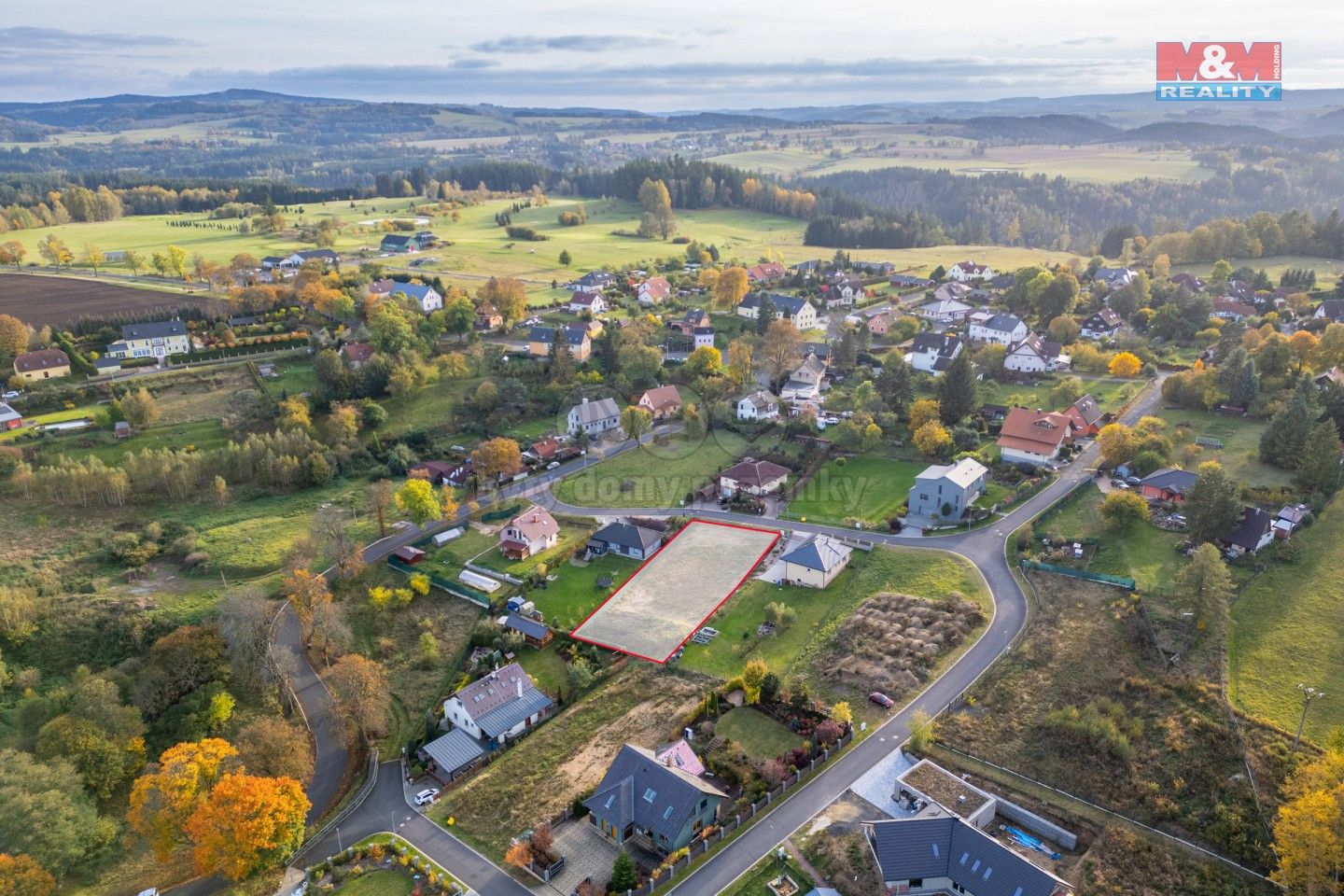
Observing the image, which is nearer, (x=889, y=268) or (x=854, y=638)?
(x=854, y=638)

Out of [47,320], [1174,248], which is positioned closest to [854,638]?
[47,320]

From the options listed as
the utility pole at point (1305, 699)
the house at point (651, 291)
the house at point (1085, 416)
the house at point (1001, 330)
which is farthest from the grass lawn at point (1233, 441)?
the house at point (651, 291)

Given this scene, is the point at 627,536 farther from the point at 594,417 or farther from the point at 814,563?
the point at 594,417

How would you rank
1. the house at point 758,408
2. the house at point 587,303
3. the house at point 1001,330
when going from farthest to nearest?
the house at point 587,303 < the house at point 1001,330 < the house at point 758,408

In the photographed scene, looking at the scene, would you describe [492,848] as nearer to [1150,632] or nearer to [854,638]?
[854,638]

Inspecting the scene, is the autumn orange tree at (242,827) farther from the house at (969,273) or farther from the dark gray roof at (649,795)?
the house at (969,273)

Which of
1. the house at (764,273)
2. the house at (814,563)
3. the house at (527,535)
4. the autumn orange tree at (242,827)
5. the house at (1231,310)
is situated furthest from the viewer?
the house at (764,273)

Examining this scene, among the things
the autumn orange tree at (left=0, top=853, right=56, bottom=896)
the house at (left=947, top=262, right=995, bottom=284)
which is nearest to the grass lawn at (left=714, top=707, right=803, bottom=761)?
the autumn orange tree at (left=0, top=853, right=56, bottom=896)
